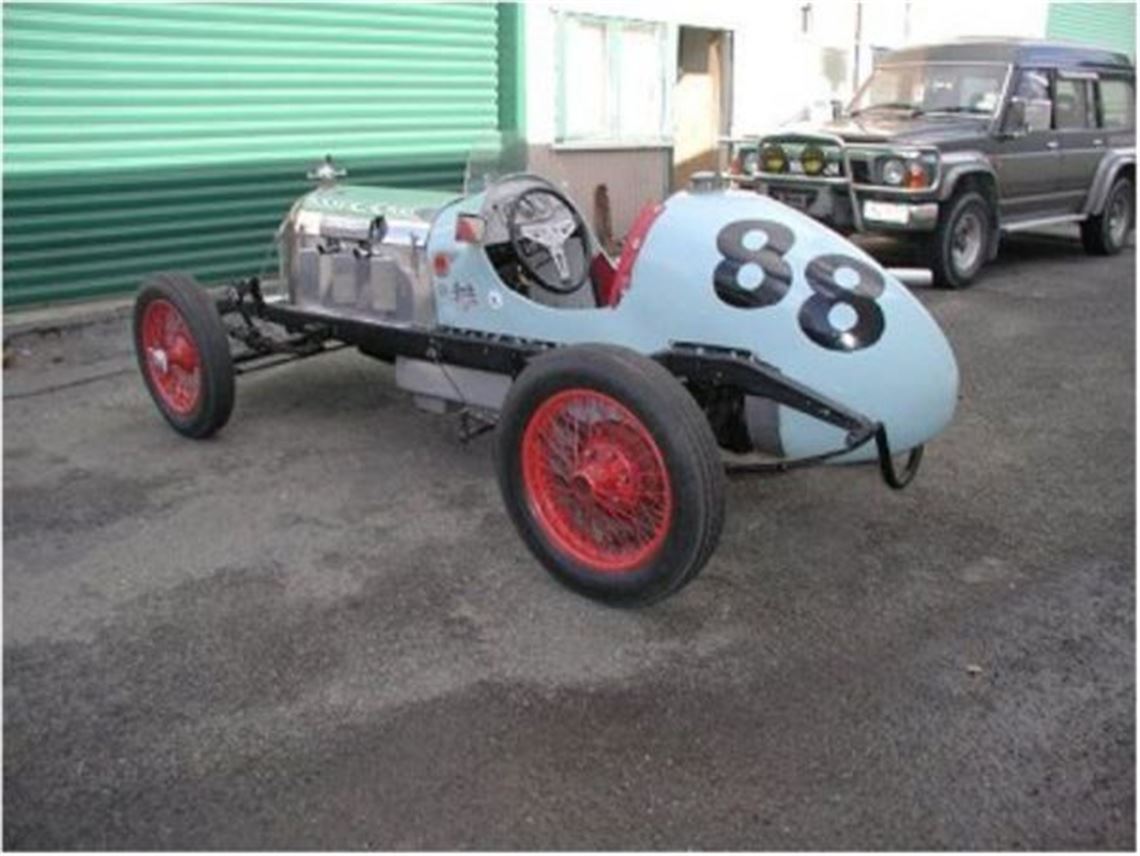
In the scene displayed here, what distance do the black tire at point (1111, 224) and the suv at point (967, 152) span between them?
0.07ft

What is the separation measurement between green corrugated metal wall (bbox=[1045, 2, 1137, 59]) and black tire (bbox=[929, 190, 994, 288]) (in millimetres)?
10634

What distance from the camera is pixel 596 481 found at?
3.43 m

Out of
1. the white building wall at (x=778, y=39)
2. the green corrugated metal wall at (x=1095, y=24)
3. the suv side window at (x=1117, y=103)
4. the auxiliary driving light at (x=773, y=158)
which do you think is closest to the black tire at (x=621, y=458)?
the auxiliary driving light at (x=773, y=158)

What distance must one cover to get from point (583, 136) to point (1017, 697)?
8516mm

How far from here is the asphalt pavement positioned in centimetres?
256

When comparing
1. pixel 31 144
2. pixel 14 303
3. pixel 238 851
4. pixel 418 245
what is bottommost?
pixel 238 851

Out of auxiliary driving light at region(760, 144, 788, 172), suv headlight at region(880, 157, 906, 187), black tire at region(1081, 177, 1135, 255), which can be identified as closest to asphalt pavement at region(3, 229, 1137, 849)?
suv headlight at region(880, 157, 906, 187)

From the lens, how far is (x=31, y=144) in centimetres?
679

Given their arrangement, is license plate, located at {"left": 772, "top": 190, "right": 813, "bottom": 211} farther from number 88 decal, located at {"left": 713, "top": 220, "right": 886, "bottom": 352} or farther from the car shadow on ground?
number 88 decal, located at {"left": 713, "top": 220, "right": 886, "bottom": 352}

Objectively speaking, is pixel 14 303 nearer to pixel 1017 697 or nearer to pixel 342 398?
pixel 342 398

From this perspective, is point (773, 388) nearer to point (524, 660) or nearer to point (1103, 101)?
point (524, 660)

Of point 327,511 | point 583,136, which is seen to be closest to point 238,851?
point 327,511

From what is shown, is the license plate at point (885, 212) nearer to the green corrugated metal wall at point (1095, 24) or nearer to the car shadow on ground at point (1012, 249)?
the car shadow on ground at point (1012, 249)

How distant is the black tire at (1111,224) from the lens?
10828 millimetres
